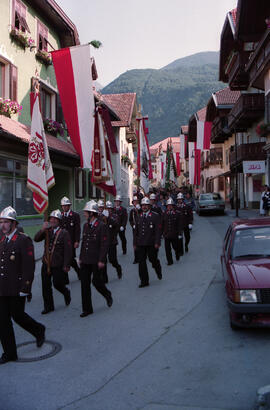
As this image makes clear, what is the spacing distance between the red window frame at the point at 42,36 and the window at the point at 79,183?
236 inches

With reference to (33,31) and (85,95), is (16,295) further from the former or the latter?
(33,31)

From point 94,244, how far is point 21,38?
10474mm

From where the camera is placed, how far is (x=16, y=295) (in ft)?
15.4

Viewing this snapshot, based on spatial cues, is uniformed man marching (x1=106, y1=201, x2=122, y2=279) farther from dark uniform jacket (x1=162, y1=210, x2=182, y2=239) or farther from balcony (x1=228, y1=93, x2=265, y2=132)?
balcony (x1=228, y1=93, x2=265, y2=132)

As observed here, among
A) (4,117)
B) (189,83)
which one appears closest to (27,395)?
(4,117)

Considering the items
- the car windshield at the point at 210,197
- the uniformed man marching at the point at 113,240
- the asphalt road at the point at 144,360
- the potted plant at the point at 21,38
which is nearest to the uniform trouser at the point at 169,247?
the uniformed man marching at the point at 113,240

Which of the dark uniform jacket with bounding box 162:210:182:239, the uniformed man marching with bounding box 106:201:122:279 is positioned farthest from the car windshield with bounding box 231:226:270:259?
the dark uniform jacket with bounding box 162:210:182:239

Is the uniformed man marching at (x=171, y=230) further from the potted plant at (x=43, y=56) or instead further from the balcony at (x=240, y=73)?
the balcony at (x=240, y=73)

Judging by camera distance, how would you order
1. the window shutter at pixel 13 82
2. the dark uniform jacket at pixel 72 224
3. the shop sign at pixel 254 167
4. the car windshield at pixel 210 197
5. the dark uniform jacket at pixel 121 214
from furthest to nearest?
the car windshield at pixel 210 197
the shop sign at pixel 254 167
the window shutter at pixel 13 82
the dark uniform jacket at pixel 121 214
the dark uniform jacket at pixel 72 224

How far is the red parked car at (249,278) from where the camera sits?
4934mm

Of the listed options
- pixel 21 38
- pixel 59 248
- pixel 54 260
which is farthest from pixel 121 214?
pixel 21 38

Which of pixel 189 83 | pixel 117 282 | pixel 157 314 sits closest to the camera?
pixel 157 314

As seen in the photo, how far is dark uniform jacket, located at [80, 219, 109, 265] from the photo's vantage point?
6.62 metres

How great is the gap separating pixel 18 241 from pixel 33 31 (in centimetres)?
1343
